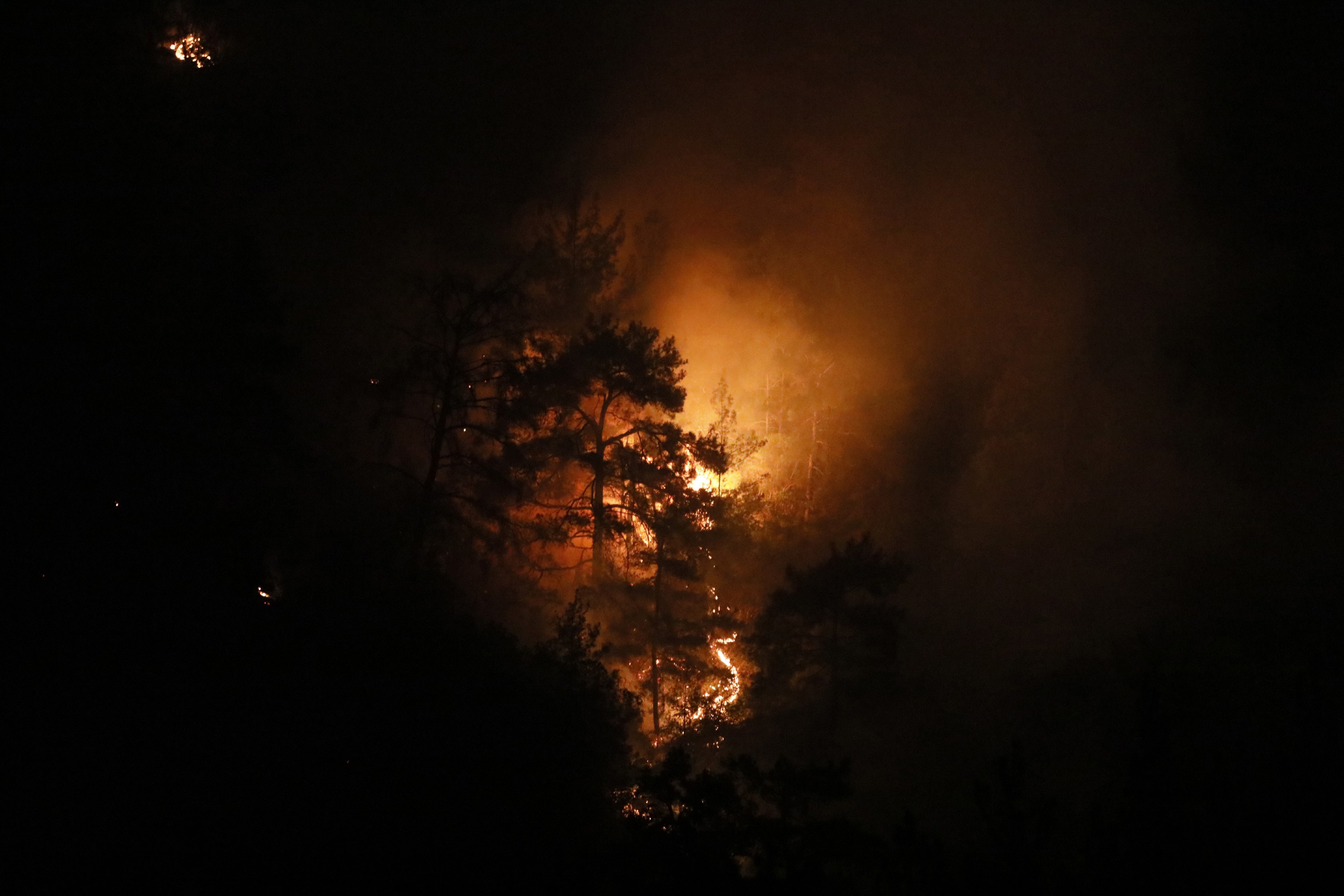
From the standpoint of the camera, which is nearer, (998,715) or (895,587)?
(895,587)

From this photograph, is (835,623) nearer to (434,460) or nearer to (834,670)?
(834,670)

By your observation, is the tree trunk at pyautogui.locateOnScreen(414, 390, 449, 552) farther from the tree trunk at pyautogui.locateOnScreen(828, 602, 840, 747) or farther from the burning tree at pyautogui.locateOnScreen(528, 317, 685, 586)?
the tree trunk at pyautogui.locateOnScreen(828, 602, 840, 747)

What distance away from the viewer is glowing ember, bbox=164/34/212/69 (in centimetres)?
1247

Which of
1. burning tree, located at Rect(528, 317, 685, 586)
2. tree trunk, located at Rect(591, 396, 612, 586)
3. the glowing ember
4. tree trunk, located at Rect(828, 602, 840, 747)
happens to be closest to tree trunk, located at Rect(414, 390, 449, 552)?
burning tree, located at Rect(528, 317, 685, 586)

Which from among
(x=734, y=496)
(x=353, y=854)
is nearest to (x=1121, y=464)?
(x=734, y=496)

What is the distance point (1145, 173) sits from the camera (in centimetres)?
5003

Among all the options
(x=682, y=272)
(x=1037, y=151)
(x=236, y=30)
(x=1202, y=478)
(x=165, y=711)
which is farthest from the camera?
(x=1037, y=151)

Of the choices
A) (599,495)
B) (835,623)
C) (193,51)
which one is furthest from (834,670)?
(193,51)

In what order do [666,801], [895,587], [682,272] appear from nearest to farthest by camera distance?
[666,801], [895,587], [682,272]

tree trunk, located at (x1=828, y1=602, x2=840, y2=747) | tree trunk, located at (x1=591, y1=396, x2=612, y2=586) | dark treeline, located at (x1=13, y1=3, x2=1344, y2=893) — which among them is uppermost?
tree trunk, located at (x1=591, y1=396, x2=612, y2=586)

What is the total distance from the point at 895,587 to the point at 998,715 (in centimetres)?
751

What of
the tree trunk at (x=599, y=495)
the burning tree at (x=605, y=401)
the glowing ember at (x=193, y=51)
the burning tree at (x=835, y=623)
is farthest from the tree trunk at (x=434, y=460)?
the burning tree at (x=835, y=623)

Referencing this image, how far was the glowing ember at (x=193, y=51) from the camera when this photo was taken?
1247 centimetres

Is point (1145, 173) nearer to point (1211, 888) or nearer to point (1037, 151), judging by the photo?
point (1037, 151)
